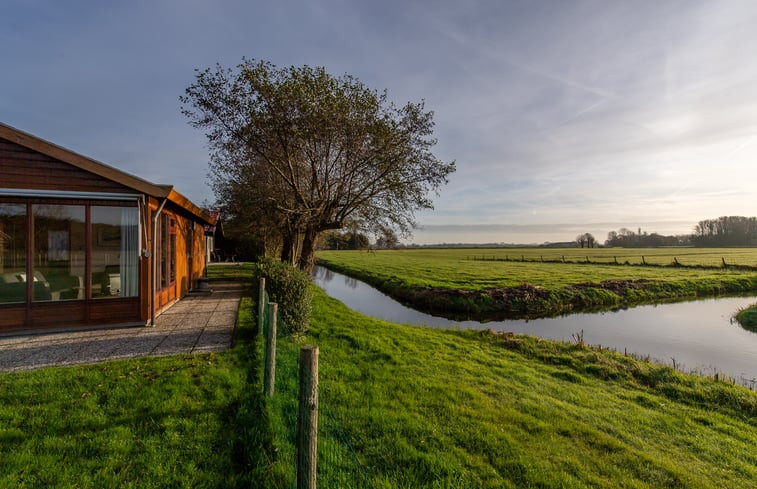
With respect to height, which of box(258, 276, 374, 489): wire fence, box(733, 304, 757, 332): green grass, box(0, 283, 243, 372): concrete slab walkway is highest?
box(0, 283, 243, 372): concrete slab walkway

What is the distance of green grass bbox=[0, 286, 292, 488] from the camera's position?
291cm

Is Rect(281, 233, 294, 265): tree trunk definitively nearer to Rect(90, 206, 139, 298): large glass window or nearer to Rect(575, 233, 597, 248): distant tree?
Rect(90, 206, 139, 298): large glass window

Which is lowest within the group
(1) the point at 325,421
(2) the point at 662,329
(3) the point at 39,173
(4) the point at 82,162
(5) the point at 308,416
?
(2) the point at 662,329

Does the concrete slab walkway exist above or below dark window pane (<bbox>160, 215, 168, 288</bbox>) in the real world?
below

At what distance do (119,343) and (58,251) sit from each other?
8.80ft

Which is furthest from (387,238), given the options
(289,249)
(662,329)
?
(662,329)

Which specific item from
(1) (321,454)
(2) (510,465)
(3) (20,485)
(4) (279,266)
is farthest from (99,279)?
(2) (510,465)

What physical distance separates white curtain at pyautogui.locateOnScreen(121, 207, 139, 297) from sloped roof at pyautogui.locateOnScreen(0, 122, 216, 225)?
2.01ft

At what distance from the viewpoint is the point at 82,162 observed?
22.7 ft

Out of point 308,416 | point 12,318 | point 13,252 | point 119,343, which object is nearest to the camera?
point 308,416

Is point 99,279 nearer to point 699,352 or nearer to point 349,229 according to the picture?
point 349,229

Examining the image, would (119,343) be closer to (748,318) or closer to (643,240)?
(748,318)

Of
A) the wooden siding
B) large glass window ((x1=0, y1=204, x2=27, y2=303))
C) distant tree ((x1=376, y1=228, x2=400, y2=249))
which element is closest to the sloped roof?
the wooden siding

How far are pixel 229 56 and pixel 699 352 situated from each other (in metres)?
18.2
